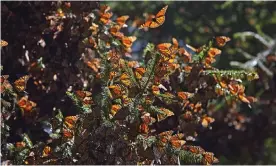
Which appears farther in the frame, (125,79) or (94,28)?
(94,28)

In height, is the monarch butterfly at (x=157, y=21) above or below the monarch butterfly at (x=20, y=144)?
above

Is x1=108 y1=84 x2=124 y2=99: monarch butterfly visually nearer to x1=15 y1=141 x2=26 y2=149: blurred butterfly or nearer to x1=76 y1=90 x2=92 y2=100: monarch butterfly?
x1=76 y1=90 x2=92 y2=100: monarch butterfly

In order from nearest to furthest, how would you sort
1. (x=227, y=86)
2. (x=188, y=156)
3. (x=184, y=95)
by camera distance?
(x=188, y=156), (x=184, y=95), (x=227, y=86)

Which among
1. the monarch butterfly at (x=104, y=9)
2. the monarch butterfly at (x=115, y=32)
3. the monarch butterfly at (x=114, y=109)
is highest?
the monarch butterfly at (x=104, y=9)

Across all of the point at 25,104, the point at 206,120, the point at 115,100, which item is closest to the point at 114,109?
the point at 115,100

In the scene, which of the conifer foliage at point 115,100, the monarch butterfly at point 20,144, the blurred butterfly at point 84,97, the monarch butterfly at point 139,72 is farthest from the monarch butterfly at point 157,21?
the monarch butterfly at point 20,144

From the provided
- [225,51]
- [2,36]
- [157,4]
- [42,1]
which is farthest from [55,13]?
[225,51]

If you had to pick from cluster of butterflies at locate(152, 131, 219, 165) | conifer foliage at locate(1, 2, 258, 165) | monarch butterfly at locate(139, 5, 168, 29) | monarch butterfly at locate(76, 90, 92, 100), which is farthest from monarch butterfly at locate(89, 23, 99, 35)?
cluster of butterflies at locate(152, 131, 219, 165)

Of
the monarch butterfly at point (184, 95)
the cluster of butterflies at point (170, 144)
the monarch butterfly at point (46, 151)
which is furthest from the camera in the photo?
the monarch butterfly at point (184, 95)

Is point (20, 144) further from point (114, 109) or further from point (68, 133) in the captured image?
point (114, 109)

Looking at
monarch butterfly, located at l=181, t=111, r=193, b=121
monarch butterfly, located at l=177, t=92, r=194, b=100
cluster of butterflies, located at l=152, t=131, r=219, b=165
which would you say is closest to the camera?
cluster of butterflies, located at l=152, t=131, r=219, b=165

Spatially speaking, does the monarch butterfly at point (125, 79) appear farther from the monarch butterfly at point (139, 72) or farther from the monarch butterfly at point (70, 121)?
the monarch butterfly at point (70, 121)

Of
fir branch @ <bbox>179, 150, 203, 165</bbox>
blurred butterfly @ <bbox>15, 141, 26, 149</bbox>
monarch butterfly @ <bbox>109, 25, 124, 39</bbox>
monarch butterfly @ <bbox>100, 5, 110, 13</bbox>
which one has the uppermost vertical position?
monarch butterfly @ <bbox>100, 5, 110, 13</bbox>
